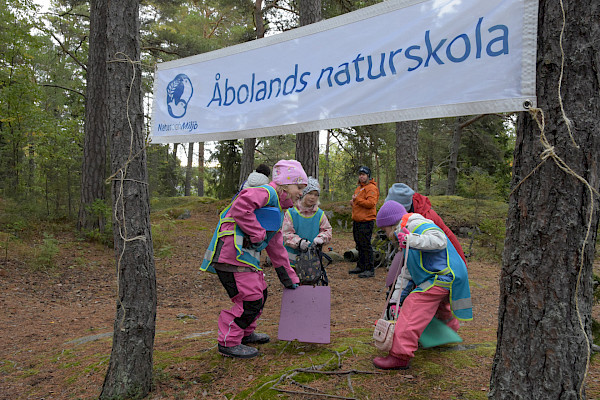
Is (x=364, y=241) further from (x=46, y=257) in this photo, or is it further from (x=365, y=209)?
(x=46, y=257)

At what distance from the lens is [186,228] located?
12.9 m

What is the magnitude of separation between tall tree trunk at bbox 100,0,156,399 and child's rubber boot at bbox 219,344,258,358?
26.5 inches

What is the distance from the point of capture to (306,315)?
156 inches

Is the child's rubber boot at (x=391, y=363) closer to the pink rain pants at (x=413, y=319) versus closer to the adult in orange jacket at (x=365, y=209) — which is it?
the pink rain pants at (x=413, y=319)

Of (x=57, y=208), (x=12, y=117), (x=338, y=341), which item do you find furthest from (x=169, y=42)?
(x=338, y=341)

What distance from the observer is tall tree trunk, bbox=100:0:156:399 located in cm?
321

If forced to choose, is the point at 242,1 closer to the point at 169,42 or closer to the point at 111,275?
the point at 169,42

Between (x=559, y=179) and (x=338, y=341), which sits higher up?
(x=559, y=179)

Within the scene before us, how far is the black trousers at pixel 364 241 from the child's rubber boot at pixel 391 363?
4.59m

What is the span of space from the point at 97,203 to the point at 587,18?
9.52 meters

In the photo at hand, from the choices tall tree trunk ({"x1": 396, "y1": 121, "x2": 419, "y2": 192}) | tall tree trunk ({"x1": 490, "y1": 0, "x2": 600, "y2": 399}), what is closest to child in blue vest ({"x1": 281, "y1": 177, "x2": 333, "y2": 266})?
tall tree trunk ({"x1": 490, "y1": 0, "x2": 600, "y2": 399})

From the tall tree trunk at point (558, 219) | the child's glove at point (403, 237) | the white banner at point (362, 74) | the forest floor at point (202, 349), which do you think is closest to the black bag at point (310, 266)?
the forest floor at point (202, 349)

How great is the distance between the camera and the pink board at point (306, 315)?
3838mm

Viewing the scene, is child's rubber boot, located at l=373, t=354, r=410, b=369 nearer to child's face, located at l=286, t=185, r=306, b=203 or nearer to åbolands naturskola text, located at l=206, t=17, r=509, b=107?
child's face, located at l=286, t=185, r=306, b=203
